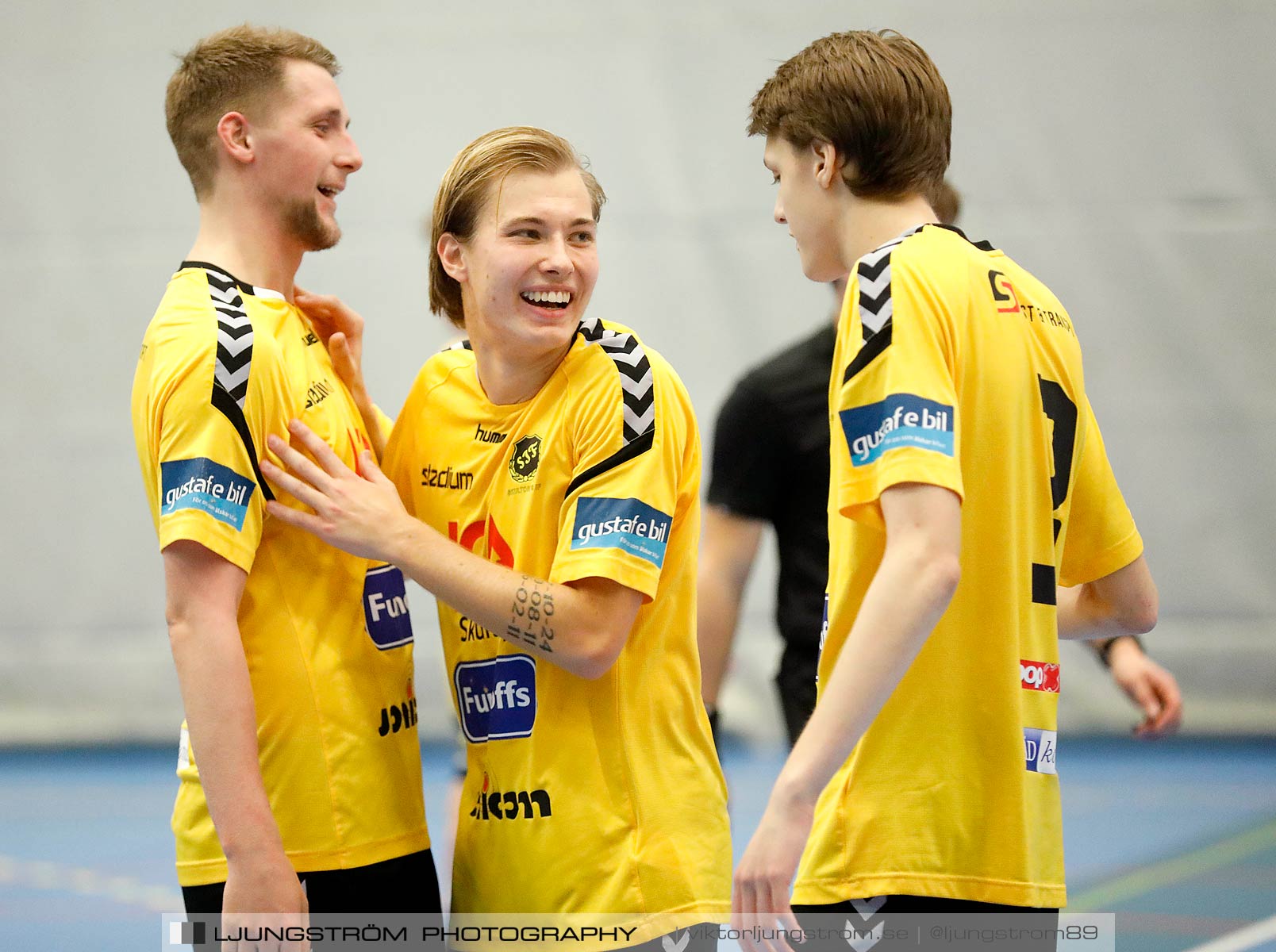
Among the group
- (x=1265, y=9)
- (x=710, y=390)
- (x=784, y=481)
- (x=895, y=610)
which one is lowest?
(x=895, y=610)

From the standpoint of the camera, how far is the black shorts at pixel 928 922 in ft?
5.95

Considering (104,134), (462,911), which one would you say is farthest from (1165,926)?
(104,134)

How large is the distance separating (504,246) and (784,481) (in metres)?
1.27

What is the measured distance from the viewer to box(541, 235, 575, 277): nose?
2.20 metres

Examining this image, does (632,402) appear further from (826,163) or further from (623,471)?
(826,163)

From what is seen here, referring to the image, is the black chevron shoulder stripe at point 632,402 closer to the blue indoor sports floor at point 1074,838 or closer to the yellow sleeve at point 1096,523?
the yellow sleeve at point 1096,523

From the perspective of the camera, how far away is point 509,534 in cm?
220

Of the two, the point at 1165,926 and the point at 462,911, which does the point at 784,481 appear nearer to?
the point at 462,911

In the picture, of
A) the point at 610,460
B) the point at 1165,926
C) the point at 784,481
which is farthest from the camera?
the point at 1165,926

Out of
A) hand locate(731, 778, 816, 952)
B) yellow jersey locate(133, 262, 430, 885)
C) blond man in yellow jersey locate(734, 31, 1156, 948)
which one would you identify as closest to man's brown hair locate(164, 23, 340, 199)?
yellow jersey locate(133, 262, 430, 885)

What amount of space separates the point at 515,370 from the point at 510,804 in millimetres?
714

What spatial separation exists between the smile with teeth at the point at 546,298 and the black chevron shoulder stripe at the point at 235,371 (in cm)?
45

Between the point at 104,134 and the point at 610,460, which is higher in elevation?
the point at 104,134

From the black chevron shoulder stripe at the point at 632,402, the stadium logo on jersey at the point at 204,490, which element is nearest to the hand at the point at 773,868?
the black chevron shoulder stripe at the point at 632,402
